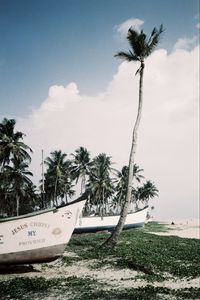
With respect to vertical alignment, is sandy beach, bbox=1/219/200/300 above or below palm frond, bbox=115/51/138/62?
below

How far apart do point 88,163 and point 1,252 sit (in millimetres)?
43085

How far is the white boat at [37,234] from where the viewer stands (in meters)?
12.4

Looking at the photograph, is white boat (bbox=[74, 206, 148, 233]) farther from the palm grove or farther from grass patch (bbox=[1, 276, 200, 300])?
grass patch (bbox=[1, 276, 200, 300])

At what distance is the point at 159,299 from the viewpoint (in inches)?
312

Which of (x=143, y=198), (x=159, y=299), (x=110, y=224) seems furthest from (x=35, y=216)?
(x=143, y=198)

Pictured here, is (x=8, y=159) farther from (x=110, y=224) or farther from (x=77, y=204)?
(x=77, y=204)

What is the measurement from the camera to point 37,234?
1276 centimetres

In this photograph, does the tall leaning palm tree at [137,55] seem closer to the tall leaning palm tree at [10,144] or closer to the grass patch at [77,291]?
the grass patch at [77,291]

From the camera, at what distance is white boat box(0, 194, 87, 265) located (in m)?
12.4

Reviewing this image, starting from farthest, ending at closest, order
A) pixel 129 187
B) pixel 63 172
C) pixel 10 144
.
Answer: pixel 63 172
pixel 10 144
pixel 129 187

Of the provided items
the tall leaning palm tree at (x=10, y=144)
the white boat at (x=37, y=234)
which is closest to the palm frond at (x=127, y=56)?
the white boat at (x=37, y=234)

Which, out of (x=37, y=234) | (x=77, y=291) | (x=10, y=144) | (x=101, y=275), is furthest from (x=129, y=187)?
(x=10, y=144)

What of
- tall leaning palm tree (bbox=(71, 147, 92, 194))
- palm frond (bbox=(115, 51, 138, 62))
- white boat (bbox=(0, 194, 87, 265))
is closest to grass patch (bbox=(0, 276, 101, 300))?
white boat (bbox=(0, 194, 87, 265))

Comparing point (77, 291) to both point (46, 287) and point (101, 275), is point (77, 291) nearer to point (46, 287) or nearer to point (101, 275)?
A: point (46, 287)
